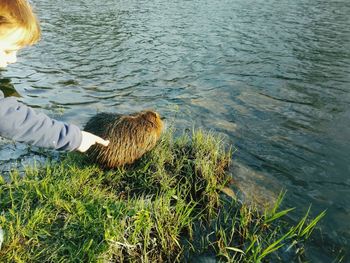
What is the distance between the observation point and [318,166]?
4934mm

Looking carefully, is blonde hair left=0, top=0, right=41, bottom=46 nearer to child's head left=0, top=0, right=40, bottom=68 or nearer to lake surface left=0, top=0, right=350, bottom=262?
child's head left=0, top=0, right=40, bottom=68

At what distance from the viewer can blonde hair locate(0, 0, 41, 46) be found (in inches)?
89.3

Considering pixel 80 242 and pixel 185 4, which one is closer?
pixel 80 242

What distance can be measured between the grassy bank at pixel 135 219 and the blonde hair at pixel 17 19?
1.58 metres

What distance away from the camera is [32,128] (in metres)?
2.50

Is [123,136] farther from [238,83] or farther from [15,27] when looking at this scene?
[238,83]

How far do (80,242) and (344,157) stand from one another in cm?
376

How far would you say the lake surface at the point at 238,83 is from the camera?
15.5 ft

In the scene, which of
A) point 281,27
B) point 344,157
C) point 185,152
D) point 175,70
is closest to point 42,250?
point 185,152

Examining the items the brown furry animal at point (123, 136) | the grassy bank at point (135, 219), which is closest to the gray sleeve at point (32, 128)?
the grassy bank at point (135, 219)

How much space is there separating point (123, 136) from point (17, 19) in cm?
222

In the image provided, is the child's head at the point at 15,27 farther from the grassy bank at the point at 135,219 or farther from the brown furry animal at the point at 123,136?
the brown furry animal at the point at 123,136

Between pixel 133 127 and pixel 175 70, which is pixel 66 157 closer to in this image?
pixel 133 127

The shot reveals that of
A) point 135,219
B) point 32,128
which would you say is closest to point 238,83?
point 135,219
